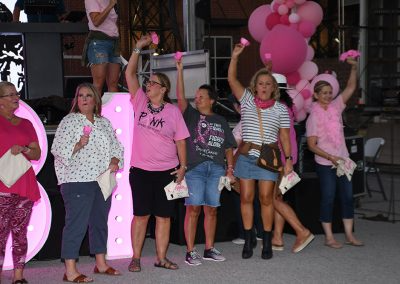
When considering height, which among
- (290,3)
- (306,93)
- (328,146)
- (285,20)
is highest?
(290,3)

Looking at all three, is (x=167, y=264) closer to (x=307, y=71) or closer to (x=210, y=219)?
(x=210, y=219)

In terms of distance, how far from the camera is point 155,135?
5.12 m

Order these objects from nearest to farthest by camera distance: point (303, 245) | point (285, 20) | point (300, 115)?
point (303, 245) → point (300, 115) → point (285, 20)

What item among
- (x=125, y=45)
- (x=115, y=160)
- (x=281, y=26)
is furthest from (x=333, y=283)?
(x=125, y=45)

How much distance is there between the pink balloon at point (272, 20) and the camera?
816cm

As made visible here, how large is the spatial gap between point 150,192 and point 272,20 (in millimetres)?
3793

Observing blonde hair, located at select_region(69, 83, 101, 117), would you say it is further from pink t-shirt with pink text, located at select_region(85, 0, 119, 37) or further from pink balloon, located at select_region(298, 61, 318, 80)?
pink balloon, located at select_region(298, 61, 318, 80)

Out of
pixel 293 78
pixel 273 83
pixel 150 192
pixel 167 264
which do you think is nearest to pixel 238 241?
pixel 167 264

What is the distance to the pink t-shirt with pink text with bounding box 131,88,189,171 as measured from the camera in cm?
512

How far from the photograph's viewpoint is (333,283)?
4863 millimetres

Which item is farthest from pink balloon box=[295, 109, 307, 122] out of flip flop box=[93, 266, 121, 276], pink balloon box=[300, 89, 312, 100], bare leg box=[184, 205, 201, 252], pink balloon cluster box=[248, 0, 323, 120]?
flip flop box=[93, 266, 121, 276]

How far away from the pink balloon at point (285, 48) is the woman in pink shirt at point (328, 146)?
4.91 feet

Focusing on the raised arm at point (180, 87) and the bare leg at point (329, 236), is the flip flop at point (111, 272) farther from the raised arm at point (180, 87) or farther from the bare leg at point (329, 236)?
the bare leg at point (329, 236)

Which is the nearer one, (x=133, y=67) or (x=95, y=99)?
(x=95, y=99)
